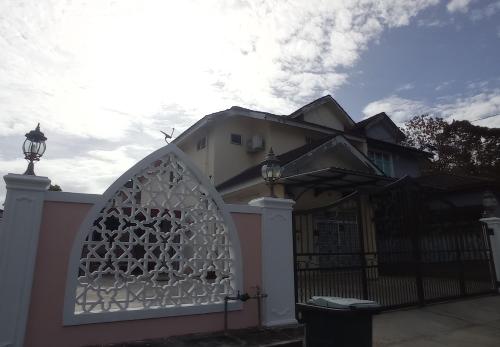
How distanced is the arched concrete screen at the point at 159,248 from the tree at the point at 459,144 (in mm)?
21396

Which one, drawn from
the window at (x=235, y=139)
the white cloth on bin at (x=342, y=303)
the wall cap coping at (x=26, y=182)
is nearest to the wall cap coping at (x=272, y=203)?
the white cloth on bin at (x=342, y=303)

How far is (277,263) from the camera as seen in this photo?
5.41 meters

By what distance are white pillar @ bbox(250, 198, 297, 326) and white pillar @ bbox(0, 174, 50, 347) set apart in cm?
308

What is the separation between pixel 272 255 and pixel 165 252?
5.73ft

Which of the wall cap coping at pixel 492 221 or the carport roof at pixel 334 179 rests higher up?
the carport roof at pixel 334 179

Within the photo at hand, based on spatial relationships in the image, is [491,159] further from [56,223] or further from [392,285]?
[56,223]

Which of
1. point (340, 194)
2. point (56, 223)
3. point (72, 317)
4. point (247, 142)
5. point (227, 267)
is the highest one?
point (247, 142)

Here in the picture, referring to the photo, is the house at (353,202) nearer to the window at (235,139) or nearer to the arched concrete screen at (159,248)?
the window at (235,139)

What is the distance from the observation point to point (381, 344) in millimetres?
4941

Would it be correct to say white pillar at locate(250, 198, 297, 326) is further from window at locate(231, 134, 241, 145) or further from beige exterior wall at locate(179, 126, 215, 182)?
window at locate(231, 134, 241, 145)

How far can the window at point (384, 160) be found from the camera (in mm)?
17844

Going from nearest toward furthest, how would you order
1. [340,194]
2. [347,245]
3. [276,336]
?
1. [276,336]
2. [347,245]
3. [340,194]

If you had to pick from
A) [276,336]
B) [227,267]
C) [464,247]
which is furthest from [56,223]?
[464,247]

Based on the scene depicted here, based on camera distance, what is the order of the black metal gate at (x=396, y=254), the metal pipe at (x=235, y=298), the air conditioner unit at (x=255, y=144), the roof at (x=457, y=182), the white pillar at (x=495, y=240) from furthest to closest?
1. the air conditioner unit at (x=255, y=144)
2. the roof at (x=457, y=182)
3. the white pillar at (x=495, y=240)
4. the black metal gate at (x=396, y=254)
5. the metal pipe at (x=235, y=298)
